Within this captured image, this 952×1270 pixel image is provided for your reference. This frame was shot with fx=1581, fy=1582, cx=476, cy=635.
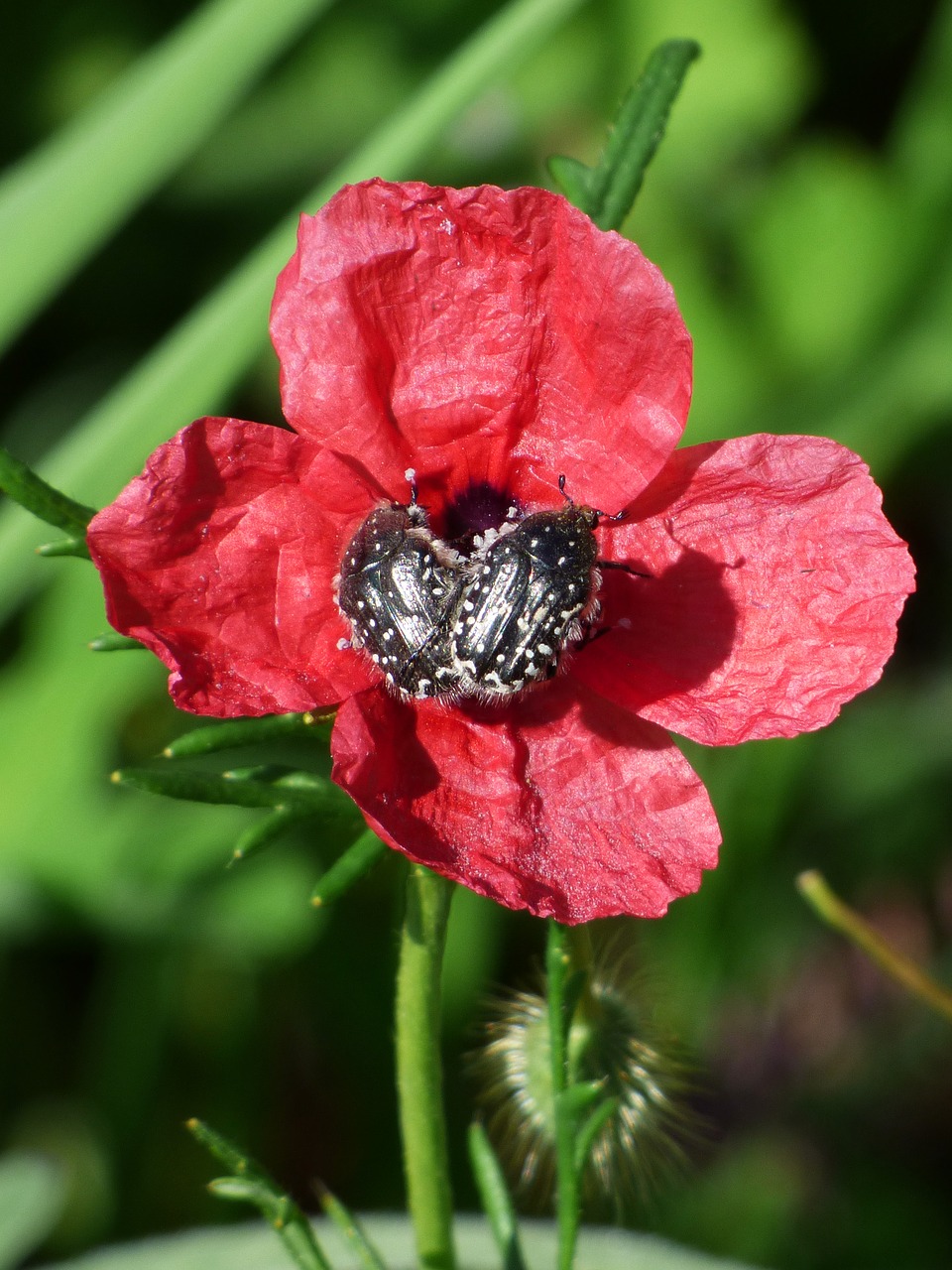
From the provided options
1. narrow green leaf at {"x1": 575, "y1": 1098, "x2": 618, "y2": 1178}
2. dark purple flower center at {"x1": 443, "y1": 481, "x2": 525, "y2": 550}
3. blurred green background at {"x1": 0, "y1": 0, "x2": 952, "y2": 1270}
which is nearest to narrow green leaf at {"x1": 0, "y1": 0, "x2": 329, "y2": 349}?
blurred green background at {"x1": 0, "y1": 0, "x2": 952, "y2": 1270}

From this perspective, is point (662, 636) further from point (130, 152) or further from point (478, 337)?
point (130, 152)

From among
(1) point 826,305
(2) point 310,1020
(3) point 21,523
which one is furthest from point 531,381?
(1) point 826,305

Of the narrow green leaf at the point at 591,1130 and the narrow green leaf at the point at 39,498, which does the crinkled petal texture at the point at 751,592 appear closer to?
the narrow green leaf at the point at 591,1130

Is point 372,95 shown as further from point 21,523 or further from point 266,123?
point 21,523

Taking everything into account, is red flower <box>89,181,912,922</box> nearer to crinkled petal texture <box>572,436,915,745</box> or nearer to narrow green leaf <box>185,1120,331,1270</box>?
crinkled petal texture <box>572,436,915,745</box>

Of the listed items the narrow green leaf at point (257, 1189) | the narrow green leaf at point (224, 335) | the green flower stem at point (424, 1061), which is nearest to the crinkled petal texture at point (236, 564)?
the green flower stem at point (424, 1061)
